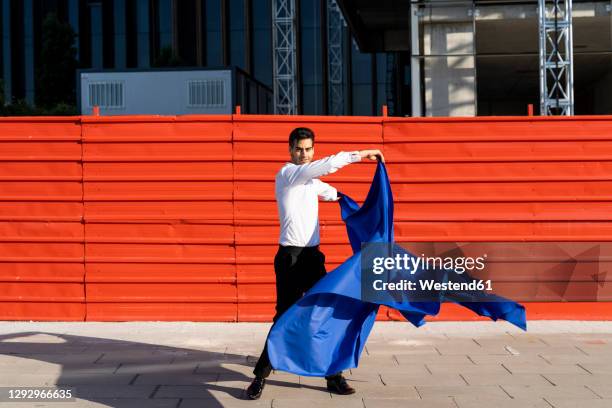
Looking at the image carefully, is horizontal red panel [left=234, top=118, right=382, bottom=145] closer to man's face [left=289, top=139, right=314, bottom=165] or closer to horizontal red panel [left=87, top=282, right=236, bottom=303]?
horizontal red panel [left=87, top=282, right=236, bottom=303]

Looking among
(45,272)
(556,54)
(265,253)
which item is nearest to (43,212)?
(45,272)

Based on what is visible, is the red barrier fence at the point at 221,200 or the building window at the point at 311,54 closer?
the red barrier fence at the point at 221,200

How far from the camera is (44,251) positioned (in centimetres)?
916

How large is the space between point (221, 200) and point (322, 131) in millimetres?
1317

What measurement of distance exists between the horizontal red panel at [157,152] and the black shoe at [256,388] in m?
3.62

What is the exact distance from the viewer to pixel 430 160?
361 inches

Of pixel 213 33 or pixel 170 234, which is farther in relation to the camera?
pixel 213 33

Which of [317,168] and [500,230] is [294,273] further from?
[500,230]

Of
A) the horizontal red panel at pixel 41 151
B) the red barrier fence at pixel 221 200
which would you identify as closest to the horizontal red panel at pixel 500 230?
the red barrier fence at pixel 221 200

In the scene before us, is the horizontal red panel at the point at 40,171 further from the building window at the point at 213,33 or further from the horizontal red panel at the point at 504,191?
the building window at the point at 213,33

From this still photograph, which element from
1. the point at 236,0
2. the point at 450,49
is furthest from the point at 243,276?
the point at 236,0

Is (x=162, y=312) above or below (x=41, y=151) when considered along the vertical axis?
below

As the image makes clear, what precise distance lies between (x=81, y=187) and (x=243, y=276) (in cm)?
201

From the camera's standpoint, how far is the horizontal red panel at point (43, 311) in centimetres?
916
